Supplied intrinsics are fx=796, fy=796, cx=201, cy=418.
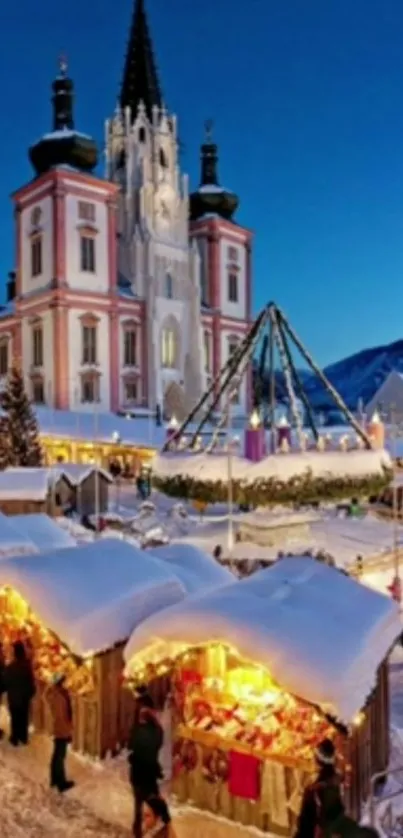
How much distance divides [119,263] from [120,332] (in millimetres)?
5826

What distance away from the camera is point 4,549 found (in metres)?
11.2

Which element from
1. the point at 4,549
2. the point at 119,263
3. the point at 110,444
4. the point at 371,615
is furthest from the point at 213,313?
the point at 371,615

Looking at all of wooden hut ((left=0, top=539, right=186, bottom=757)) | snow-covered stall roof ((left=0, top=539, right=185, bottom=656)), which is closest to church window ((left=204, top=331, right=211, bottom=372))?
snow-covered stall roof ((left=0, top=539, right=185, bottom=656))

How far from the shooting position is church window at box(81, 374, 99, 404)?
4666 cm

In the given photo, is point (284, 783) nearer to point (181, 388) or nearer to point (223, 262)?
point (181, 388)

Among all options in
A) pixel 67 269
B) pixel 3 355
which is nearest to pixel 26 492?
pixel 67 269

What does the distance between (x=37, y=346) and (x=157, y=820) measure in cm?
4366

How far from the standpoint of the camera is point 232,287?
189 ft

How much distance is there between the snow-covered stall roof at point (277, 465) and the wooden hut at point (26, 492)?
27.0 ft

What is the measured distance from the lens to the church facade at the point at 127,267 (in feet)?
152

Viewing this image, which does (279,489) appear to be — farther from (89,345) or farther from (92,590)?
(89,345)

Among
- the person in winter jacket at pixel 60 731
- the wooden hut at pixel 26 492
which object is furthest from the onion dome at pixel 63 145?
the person in winter jacket at pixel 60 731

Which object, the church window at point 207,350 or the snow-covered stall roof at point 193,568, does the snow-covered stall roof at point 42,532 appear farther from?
the church window at point 207,350

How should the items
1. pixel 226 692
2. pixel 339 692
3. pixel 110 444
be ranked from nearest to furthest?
pixel 339 692, pixel 226 692, pixel 110 444
